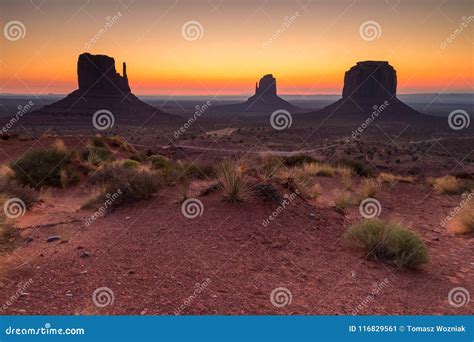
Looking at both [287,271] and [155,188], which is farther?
[155,188]

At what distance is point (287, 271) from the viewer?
5.78 meters

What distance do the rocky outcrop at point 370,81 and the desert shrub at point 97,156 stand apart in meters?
95.7

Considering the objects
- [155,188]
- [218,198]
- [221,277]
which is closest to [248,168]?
[218,198]

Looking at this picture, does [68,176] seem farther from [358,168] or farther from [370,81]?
[370,81]

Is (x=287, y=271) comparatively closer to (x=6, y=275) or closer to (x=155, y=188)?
(x=6, y=275)

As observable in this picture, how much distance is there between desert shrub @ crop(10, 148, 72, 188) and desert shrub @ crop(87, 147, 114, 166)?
112cm

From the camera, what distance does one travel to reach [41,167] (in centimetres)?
1373

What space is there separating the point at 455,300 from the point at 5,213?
8596mm

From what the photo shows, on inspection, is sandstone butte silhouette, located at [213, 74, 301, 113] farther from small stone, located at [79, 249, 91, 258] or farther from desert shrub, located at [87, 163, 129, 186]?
small stone, located at [79, 249, 91, 258]

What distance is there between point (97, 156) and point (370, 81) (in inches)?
4047

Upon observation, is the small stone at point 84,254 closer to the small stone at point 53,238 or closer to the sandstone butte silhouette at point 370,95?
the small stone at point 53,238

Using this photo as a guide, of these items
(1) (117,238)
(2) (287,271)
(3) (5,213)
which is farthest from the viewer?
(3) (5,213)

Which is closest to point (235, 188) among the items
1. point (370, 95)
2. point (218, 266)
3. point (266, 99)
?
point (218, 266)

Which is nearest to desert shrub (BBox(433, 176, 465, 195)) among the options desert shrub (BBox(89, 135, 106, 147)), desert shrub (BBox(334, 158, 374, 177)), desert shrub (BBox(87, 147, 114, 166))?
desert shrub (BBox(334, 158, 374, 177))
